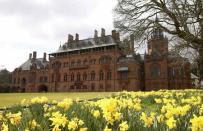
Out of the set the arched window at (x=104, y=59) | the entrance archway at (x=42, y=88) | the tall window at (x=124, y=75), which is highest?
the arched window at (x=104, y=59)

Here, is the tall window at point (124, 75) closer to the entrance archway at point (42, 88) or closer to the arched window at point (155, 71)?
the arched window at point (155, 71)

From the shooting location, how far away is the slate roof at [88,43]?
68875 millimetres

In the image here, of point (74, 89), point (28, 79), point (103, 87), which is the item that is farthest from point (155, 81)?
point (28, 79)

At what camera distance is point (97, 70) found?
69312mm

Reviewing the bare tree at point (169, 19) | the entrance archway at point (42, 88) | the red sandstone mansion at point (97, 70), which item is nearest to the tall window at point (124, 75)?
the red sandstone mansion at point (97, 70)

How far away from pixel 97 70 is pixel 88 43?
26.8 ft

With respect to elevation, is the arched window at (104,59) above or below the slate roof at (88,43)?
below

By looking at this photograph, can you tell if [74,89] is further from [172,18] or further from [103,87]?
[172,18]

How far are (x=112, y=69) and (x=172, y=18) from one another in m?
51.1

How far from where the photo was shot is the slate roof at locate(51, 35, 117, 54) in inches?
2712

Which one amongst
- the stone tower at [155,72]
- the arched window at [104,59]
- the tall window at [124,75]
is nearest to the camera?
the stone tower at [155,72]

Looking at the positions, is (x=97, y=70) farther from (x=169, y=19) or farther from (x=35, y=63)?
(x=169, y=19)

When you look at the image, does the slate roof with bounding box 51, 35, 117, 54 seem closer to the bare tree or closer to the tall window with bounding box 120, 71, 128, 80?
the tall window with bounding box 120, 71, 128, 80

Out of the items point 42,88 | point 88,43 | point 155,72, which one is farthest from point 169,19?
point 42,88
